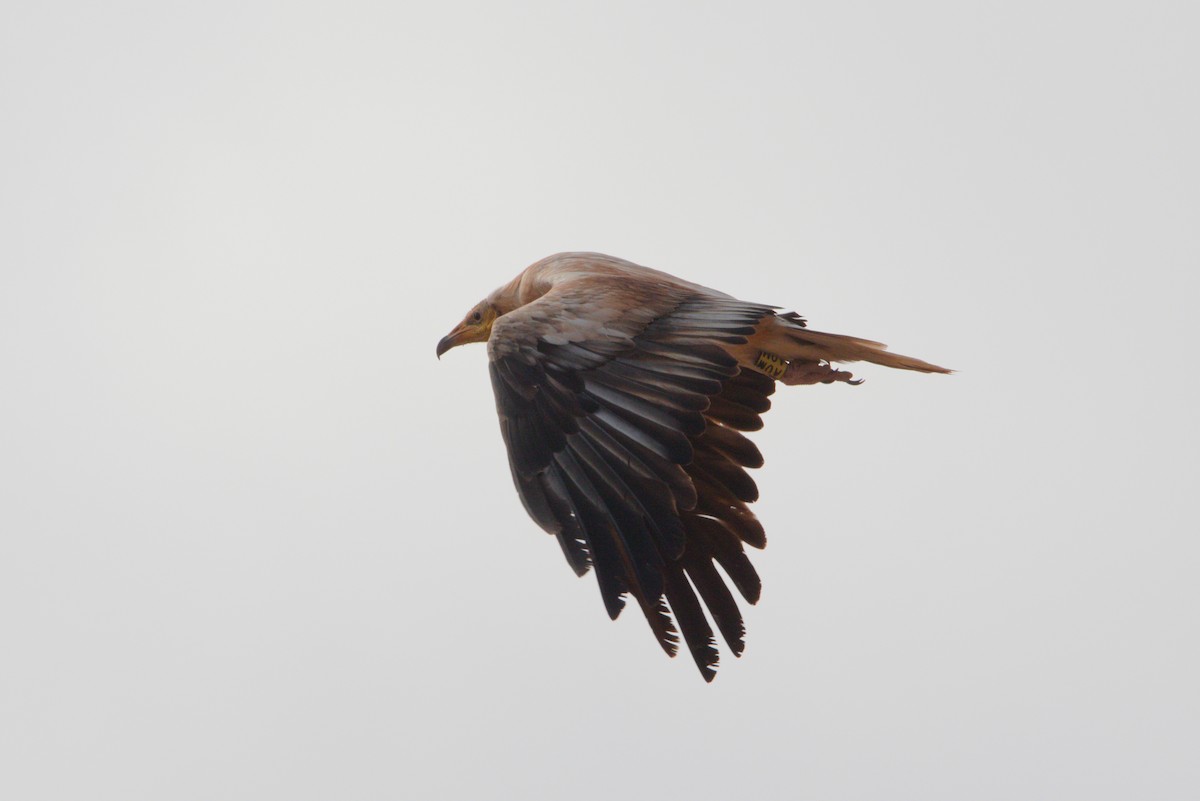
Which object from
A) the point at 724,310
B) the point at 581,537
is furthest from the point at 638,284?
the point at 581,537

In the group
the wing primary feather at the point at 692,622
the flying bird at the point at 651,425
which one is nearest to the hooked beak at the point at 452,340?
the flying bird at the point at 651,425

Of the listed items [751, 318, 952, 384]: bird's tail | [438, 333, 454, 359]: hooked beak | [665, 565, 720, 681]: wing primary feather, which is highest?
[438, 333, 454, 359]: hooked beak

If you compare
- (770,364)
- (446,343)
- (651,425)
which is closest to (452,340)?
(446,343)

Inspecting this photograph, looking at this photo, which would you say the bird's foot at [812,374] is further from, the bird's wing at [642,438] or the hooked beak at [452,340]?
the hooked beak at [452,340]

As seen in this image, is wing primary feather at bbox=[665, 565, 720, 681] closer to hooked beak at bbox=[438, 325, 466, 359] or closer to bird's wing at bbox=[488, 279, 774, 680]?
bird's wing at bbox=[488, 279, 774, 680]

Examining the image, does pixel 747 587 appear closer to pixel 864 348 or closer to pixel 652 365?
pixel 652 365

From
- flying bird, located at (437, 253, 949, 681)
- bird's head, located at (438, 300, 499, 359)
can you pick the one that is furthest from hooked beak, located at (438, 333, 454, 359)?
flying bird, located at (437, 253, 949, 681)
